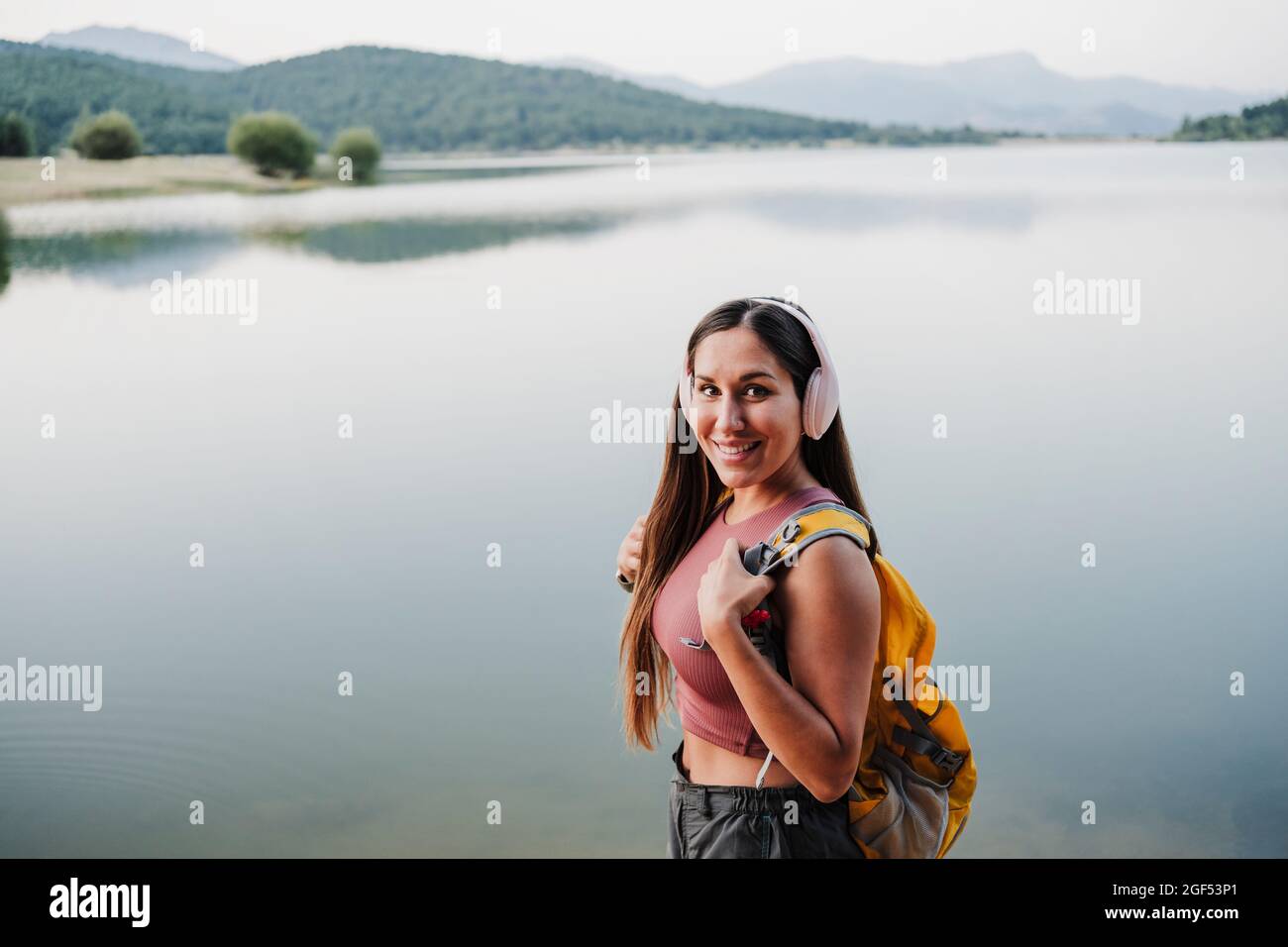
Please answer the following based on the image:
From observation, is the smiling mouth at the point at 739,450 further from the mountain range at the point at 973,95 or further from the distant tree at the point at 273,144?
the distant tree at the point at 273,144

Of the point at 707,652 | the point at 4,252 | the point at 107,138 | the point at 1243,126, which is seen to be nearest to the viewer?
the point at 707,652

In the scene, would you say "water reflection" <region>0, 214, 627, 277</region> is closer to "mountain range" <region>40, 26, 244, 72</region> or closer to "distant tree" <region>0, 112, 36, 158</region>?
"distant tree" <region>0, 112, 36, 158</region>

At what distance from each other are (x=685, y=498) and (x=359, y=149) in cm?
731

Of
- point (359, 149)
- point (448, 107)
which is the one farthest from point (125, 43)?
point (448, 107)

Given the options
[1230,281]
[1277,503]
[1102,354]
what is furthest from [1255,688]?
[1230,281]

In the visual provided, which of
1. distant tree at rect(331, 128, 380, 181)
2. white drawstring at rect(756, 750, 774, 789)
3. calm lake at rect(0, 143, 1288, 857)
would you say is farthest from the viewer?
distant tree at rect(331, 128, 380, 181)

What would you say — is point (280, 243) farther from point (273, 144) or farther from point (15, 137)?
point (15, 137)

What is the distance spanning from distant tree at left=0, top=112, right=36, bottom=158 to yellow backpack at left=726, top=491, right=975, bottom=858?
22.4 ft

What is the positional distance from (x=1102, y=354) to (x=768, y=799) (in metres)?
5.38

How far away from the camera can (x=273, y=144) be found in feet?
26.7

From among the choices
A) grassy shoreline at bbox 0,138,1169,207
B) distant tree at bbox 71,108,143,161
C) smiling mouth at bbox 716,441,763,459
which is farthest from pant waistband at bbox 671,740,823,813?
distant tree at bbox 71,108,143,161

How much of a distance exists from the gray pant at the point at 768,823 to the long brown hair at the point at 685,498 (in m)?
0.25

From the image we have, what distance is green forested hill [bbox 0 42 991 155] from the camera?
787cm
